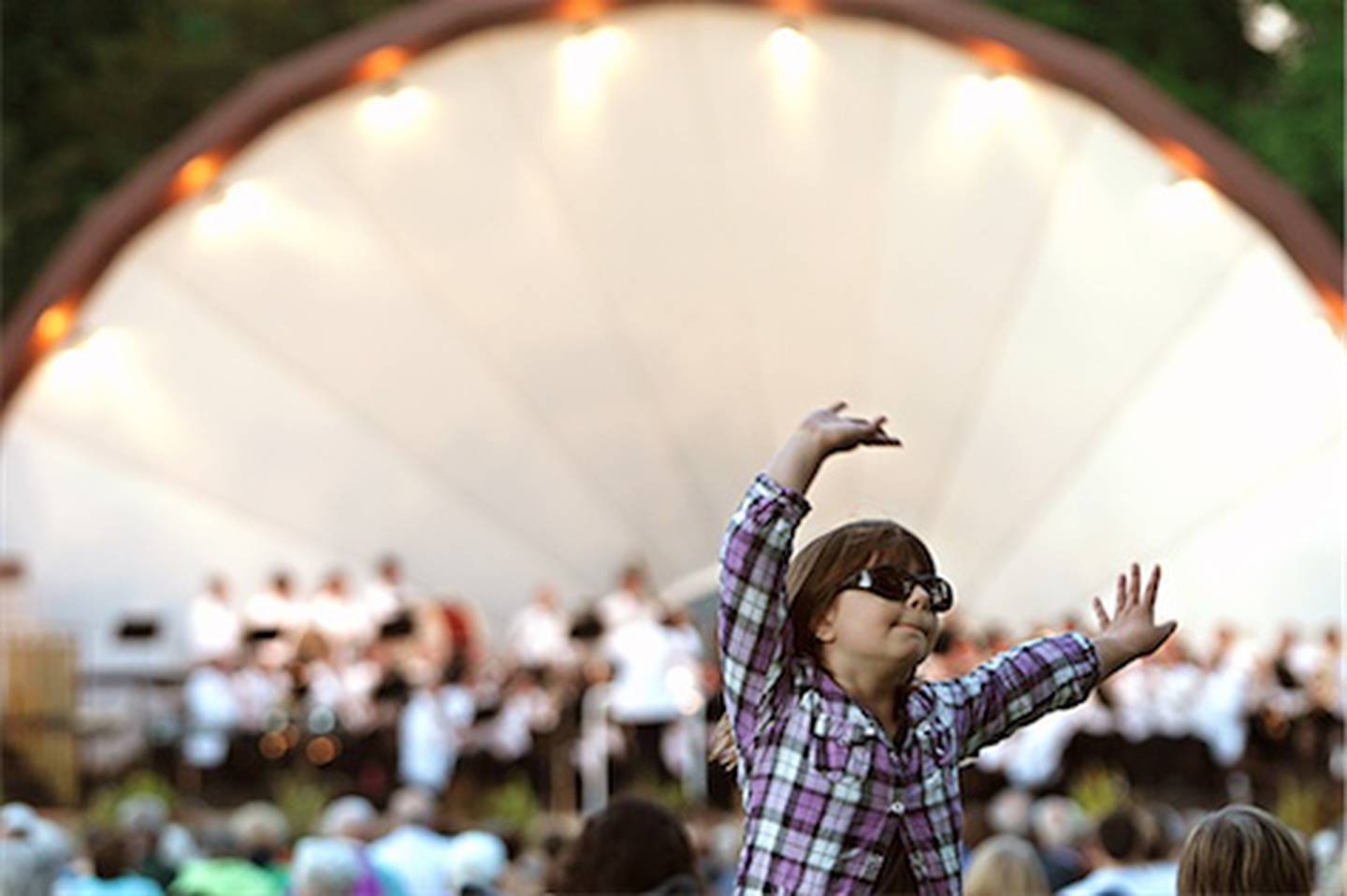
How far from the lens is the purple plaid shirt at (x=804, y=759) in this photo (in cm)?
323

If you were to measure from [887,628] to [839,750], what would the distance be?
0.16m

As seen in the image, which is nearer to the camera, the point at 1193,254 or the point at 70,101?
the point at 1193,254

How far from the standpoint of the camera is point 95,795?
2056cm

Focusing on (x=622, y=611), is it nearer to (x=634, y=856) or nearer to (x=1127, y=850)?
(x=1127, y=850)

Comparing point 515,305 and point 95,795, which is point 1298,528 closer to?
point 515,305

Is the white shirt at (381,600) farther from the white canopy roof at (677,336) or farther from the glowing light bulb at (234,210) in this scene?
the glowing light bulb at (234,210)

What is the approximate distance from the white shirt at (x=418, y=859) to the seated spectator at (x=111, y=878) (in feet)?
3.25

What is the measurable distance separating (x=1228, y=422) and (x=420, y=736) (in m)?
6.68

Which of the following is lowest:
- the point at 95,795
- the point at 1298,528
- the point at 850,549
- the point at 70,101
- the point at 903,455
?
the point at 850,549

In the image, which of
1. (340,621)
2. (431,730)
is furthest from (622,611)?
(340,621)

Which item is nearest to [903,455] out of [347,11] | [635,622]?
[635,622]

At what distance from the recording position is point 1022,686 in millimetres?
3516

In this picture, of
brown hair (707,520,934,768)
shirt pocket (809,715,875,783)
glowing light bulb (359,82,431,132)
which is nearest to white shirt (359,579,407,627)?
glowing light bulb (359,82,431,132)

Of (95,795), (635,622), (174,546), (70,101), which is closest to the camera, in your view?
(635,622)
